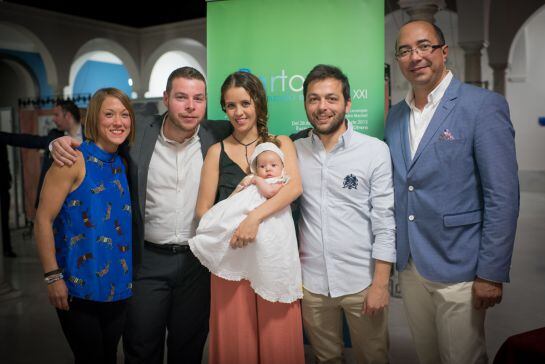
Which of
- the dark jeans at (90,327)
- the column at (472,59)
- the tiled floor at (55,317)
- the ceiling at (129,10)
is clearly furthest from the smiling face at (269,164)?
the ceiling at (129,10)

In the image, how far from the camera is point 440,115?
6.66 ft

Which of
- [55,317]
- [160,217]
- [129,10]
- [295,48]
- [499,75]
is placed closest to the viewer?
[160,217]

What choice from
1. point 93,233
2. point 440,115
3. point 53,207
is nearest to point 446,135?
point 440,115

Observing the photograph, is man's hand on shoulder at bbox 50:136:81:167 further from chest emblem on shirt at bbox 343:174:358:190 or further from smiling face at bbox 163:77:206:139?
chest emblem on shirt at bbox 343:174:358:190

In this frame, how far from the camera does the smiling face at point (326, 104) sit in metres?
2.08

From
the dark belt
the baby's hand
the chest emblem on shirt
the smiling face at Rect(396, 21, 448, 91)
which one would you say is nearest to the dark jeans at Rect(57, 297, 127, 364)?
the dark belt

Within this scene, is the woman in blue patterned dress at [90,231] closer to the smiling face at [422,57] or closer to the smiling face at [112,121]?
the smiling face at [112,121]

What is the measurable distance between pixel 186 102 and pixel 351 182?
0.87m

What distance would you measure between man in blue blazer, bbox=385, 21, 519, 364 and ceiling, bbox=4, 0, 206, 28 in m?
7.21

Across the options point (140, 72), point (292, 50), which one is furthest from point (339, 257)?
point (140, 72)

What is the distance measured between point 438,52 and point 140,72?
10498 millimetres

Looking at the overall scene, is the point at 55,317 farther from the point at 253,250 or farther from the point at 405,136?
the point at 405,136

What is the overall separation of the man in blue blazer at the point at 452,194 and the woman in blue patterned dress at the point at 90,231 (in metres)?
1.29

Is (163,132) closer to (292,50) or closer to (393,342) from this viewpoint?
(292,50)
